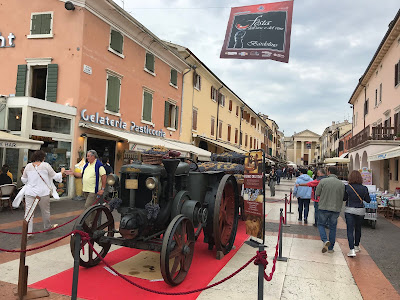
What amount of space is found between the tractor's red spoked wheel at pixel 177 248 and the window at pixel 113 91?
34.9ft

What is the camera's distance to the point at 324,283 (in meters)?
4.02

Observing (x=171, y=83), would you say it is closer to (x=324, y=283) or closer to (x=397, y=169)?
(x=397, y=169)

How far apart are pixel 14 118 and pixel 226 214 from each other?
28.3ft

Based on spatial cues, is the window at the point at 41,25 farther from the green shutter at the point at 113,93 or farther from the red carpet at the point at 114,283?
the red carpet at the point at 114,283

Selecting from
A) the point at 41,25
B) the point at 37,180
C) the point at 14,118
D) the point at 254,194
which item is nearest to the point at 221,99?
the point at 41,25

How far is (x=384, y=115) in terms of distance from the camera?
61.1 feet

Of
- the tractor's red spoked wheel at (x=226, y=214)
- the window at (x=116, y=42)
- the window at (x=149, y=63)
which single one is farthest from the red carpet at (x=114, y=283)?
the window at (x=149, y=63)

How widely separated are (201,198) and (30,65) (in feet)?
36.5

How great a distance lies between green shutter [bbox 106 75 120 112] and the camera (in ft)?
44.4

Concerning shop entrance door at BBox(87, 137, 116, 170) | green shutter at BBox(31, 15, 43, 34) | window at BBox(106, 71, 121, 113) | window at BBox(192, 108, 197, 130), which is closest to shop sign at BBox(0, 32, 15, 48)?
green shutter at BBox(31, 15, 43, 34)

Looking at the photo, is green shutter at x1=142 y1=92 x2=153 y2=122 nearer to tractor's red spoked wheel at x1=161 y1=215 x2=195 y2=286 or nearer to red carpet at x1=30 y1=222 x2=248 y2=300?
red carpet at x1=30 y1=222 x2=248 y2=300

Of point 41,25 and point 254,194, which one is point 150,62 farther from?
point 254,194

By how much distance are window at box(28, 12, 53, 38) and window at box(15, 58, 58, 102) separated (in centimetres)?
103

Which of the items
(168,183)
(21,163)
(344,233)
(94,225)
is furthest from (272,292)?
(21,163)
